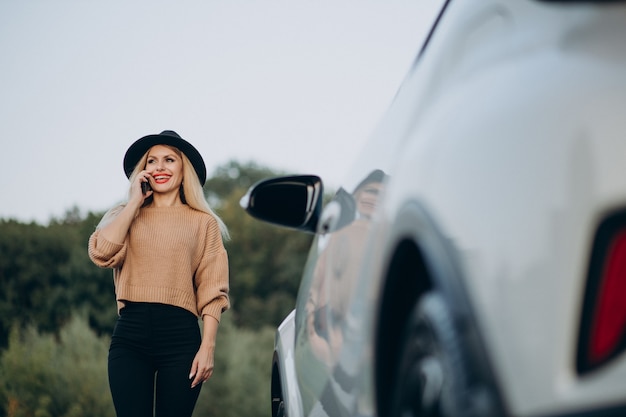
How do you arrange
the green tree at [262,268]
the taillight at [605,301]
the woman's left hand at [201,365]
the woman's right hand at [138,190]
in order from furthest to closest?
the green tree at [262,268], the woman's right hand at [138,190], the woman's left hand at [201,365], the taillight at [605,301]

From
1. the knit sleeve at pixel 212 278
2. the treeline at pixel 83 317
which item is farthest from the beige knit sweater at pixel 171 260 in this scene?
the treeline at pixel 83 317

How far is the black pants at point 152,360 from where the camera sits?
14.3 feet

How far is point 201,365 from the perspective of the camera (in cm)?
447

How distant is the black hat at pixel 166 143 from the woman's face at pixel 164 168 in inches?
1.5

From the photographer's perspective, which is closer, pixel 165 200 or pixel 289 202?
pixel 289 202

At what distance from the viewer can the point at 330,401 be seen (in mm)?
2281

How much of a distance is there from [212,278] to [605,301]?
11.6 ft

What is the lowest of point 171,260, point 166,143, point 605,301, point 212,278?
point 212,278

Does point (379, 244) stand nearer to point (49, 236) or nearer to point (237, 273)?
point (49, 236)

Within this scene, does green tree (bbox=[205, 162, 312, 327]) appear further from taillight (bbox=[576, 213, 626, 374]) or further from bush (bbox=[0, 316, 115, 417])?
taillight (bbox=[576, 213, 626, 374])

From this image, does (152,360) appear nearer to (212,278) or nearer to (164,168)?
(212,278)

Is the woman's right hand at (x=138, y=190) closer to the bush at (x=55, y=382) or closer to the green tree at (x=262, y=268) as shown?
the bush at (x=55, y=382)

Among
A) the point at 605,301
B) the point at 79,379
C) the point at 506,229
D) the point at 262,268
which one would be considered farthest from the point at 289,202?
the point at 262,268

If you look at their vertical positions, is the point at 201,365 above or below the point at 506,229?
below
